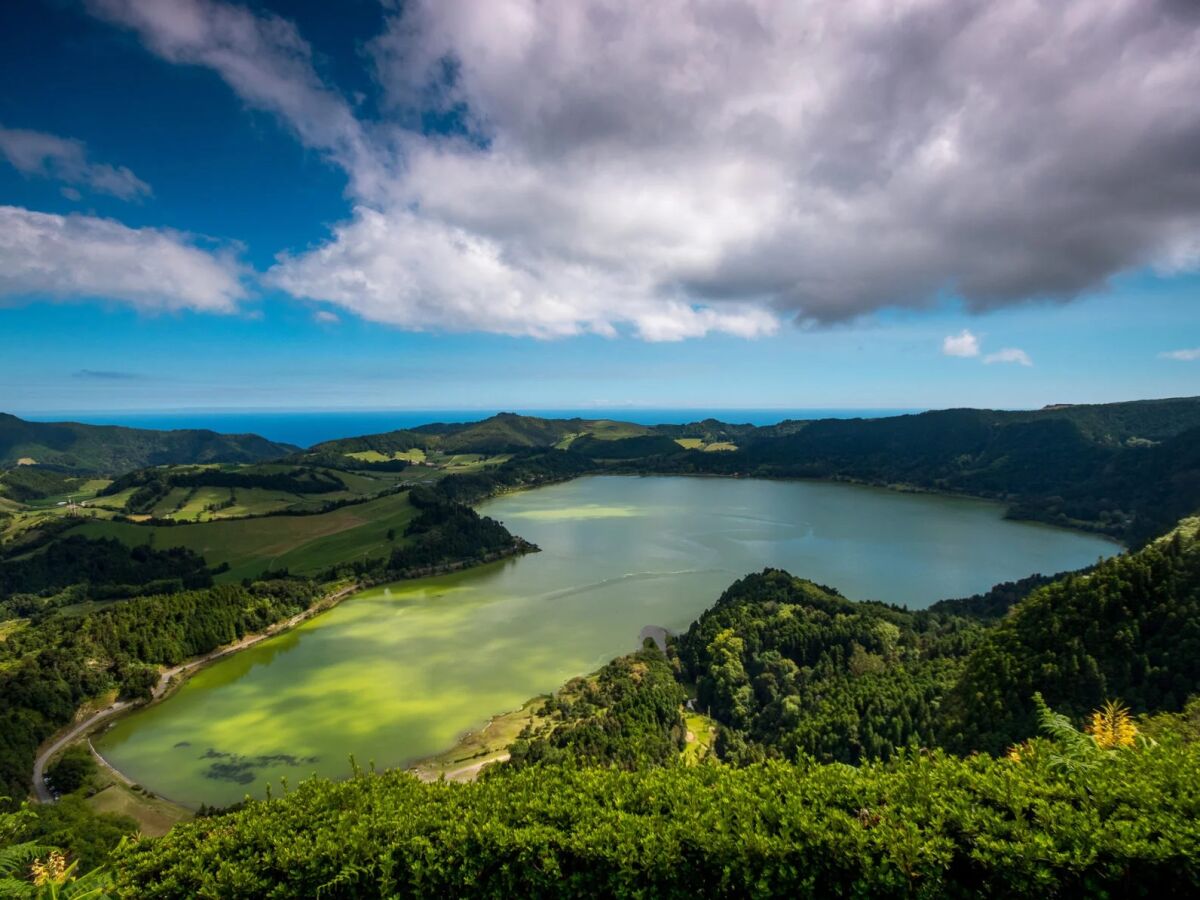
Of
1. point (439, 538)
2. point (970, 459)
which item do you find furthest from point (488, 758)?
point (970, 459)

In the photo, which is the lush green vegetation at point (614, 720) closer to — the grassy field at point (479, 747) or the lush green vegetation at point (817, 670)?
the grassy field at point (479, 747)

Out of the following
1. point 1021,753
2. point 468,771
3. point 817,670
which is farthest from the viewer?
point 817,670

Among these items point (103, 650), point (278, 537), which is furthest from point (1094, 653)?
point (278, 537)

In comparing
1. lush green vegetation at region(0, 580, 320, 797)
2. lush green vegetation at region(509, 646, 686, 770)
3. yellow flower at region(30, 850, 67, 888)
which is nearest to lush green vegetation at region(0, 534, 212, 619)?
lush green vegetation at region(0, 580, 320, 797)

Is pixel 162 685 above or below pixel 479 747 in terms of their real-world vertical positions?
below

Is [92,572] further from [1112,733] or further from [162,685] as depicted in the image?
[1112,733]

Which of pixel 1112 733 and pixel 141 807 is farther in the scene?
pixel 141 807

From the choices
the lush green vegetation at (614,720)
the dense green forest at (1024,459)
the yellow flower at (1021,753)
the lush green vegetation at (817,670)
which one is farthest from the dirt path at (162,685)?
the dense green forest at (1024,459)

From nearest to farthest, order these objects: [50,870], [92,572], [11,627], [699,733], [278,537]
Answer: [50,870], [699,733], [11,627], [92,572], [278,537]
